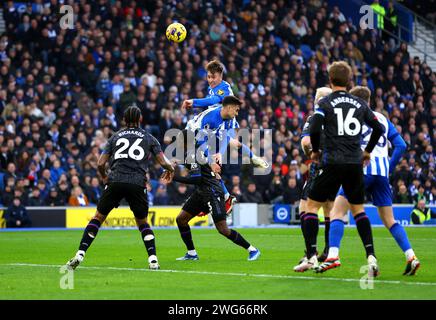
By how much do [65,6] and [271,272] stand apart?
851 inches

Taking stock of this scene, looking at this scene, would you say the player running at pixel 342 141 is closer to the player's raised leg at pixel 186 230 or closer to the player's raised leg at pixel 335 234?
the player's raised leg at pixel 335 234

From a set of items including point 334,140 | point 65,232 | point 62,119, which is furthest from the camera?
point 62,119

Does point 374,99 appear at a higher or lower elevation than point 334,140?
higher

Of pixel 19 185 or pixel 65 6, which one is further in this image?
pixel 65 6

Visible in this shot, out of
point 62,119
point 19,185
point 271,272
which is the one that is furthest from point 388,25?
point 271,272

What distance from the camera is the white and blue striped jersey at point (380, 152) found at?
1264 cm

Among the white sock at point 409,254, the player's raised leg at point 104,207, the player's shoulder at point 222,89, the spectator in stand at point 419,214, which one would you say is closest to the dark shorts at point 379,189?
the white sock at point 409,254

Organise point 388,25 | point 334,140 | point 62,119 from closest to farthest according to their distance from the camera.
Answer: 1. point 334,140
2. point 62,119
3. point 388,25

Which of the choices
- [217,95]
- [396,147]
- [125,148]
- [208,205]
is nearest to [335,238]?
[396,147]

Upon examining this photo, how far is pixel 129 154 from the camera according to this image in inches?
Result: 536

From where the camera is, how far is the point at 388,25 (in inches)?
1594

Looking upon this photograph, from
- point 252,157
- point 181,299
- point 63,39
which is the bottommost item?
point 181,299
